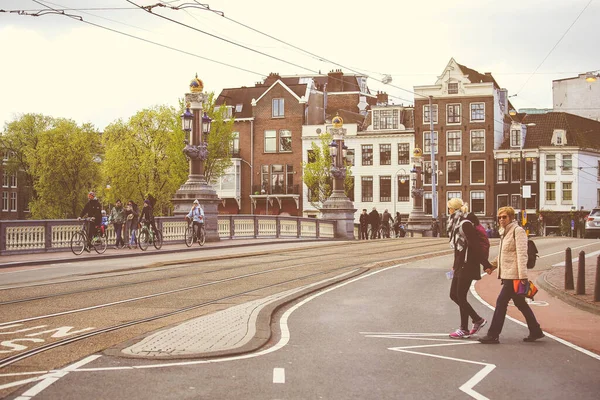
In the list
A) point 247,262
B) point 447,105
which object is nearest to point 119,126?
point 447,105

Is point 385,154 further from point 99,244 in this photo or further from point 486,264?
point 486,264

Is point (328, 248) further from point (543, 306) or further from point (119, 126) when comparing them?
point (119, 126)

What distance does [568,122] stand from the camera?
226ft

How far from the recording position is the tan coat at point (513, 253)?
407 inches

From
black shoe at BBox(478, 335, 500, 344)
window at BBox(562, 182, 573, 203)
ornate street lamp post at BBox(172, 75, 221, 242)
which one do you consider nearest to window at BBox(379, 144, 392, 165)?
window at BBox(562, 182, 573, 203)

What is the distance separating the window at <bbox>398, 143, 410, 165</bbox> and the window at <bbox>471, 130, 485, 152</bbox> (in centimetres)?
547

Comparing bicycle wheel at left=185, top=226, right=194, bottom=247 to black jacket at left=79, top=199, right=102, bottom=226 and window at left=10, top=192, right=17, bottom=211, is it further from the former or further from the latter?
window at left=10, top=192, right=17, bottom=211

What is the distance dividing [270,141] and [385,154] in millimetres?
10159

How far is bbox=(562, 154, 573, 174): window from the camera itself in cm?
6656

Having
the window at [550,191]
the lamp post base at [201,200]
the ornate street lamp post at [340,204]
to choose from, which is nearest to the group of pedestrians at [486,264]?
the lamp post base at [201,200]

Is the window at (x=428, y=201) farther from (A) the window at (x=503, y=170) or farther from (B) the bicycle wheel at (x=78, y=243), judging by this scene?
(B) the bicycle wheel at (x=78, y=243)

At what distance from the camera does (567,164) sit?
66875 mm

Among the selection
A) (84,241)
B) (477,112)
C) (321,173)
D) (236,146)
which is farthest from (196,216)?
(236,146)

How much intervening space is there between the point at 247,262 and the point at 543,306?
10.4 m
